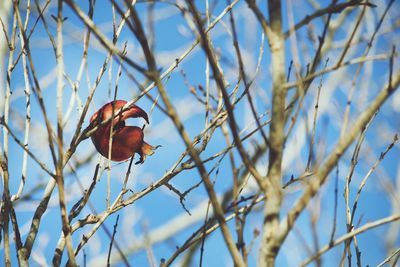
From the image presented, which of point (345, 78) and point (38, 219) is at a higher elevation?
point (345, 78)

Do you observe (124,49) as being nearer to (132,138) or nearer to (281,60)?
(132,138)

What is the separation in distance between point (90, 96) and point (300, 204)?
73cm

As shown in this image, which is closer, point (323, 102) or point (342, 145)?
point (342, 145)

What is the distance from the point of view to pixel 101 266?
342cm

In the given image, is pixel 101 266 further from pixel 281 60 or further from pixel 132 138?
pixel 281 60

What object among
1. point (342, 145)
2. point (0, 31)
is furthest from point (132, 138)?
point (0, 31)

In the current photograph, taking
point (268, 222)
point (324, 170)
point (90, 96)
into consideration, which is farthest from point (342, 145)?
point (90, 96)

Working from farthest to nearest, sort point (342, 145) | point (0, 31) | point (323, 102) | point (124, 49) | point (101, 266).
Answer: point (101, 266) → point (323, 102) → point (0, 31) → point (124, 49) → point (342, 145)

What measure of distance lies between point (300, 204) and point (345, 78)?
324cm

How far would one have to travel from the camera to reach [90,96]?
4.34ft

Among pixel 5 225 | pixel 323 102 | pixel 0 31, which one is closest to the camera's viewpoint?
pixel 5 225

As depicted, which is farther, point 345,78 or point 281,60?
point 345,78

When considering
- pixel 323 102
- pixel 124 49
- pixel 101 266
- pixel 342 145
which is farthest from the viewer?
pixel 101 266

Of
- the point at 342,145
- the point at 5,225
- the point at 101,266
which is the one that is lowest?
the point at 342,145
